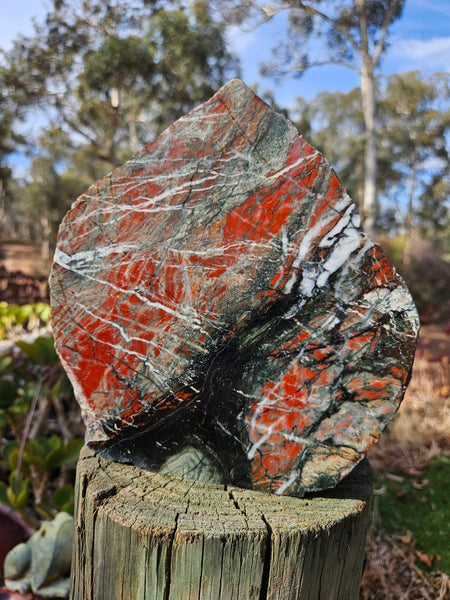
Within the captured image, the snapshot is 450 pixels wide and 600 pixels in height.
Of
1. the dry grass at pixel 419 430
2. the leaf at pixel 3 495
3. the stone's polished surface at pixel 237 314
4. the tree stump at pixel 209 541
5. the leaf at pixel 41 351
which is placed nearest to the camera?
the tree stump at pixel 209 541

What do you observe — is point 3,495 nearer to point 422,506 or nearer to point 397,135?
point 422,506

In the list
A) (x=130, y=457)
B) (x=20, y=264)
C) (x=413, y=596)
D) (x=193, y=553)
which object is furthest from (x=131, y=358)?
(x=20, y=264)

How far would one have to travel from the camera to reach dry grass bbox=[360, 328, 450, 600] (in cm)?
212

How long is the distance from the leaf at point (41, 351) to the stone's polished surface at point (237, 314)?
97 centimetres

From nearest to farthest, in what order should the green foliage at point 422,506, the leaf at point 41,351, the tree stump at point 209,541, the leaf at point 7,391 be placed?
the tree stump at point 209,541 → the leaf at point 41,351 → the green foliage at point 422,506 → the leaf at point 7,391

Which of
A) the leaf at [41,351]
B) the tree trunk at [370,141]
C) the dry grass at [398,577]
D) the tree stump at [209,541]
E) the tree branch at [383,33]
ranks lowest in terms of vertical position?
the dry grass at [398,577]

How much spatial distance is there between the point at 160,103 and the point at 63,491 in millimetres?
12199

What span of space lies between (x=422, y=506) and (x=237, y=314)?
2.07 m

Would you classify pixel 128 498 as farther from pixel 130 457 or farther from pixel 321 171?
pixel 321 171

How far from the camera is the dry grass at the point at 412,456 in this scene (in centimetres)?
212

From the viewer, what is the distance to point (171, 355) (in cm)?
137

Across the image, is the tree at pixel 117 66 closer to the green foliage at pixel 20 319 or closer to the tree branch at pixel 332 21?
the tree branch at pixel 332 21

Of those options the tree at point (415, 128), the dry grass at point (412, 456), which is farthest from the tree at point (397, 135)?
the dry grass at point (412, 456)

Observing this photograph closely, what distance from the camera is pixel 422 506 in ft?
9.21
